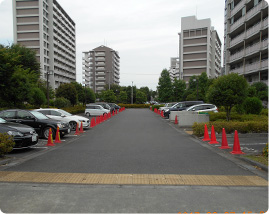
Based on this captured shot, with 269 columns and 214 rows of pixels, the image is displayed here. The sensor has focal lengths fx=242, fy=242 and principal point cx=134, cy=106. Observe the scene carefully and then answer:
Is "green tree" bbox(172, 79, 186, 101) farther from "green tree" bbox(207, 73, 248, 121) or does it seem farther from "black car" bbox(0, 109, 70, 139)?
"black car" bbox(0, 109, 70, 139)

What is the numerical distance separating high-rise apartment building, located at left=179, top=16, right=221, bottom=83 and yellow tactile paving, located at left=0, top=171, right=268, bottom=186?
7820 centimetres

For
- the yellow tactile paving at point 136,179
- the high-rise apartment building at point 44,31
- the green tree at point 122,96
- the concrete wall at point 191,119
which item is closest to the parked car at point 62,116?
the concrete wall at point 191,119

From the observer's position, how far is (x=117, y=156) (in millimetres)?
7977

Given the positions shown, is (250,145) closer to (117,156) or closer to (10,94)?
(117,156)

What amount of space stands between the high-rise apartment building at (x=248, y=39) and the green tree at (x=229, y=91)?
1895 cm

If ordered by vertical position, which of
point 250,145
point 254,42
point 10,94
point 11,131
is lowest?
point 250,145

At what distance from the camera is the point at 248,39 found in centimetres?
3600

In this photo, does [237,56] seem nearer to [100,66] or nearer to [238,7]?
[238,7]

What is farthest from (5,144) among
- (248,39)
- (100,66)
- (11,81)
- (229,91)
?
(100,66)

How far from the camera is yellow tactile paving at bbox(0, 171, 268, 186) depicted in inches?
205

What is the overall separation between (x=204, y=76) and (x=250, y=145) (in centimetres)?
4308

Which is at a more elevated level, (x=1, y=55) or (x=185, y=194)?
(x=1, y=55)

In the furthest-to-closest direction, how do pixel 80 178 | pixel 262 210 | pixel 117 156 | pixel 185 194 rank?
1. pixel 117 156
2. pixel 80 178
3. pixel 185 194
4. pixel 262 210

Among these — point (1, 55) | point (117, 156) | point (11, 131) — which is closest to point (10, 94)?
point (1, 55)
